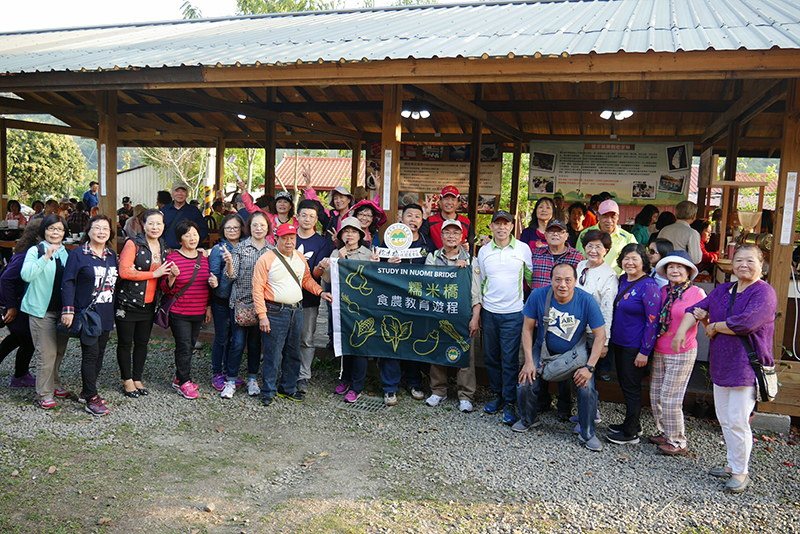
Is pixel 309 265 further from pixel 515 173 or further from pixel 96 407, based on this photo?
pixel 515 173

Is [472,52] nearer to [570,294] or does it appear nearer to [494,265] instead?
[494,265]

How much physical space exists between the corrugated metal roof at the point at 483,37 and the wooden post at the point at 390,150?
1.72 feet

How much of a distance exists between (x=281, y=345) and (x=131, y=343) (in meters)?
1.39

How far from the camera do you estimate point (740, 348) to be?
406 centimetres

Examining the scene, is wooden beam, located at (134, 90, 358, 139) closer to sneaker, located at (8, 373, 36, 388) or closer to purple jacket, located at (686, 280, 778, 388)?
sneaker, located at (8, 373, 36, 388)

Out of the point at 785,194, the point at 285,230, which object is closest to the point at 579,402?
the point at 785,194

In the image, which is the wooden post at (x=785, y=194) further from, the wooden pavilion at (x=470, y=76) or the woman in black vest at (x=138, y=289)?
the woman in black vest at (x=138, y=289)

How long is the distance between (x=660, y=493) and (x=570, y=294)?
1.55 meters

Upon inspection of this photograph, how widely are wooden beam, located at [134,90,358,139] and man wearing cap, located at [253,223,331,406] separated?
4.21 meters

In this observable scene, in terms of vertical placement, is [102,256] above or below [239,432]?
above

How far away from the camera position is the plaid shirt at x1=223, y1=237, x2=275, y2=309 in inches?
220

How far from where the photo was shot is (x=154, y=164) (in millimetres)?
34375

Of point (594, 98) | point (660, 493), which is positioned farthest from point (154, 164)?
point (660, 493)

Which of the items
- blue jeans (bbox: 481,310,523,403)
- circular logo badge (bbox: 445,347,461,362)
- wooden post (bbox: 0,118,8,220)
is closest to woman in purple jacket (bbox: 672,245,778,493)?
blue jeans (bbox: 481,310,523,403)
